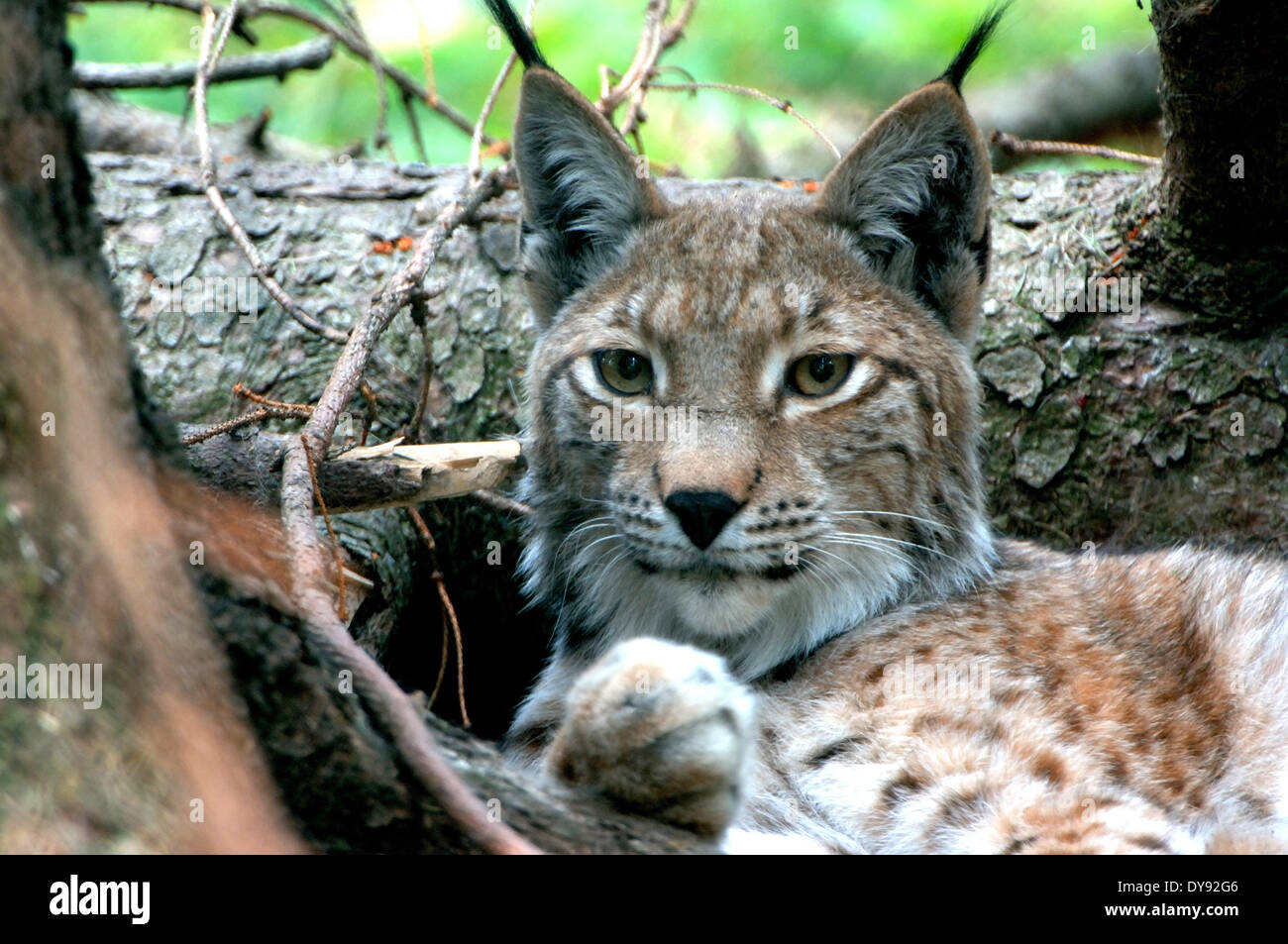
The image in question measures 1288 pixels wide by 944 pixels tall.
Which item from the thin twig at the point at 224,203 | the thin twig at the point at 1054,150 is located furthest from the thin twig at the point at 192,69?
the thin twig at the point at 1054,150

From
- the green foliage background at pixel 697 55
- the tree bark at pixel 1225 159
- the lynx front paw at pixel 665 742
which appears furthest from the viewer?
the green foliage background at pixel 697 55

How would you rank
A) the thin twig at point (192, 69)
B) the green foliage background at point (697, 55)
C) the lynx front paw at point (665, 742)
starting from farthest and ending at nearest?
the green foliage background at point (697, 55), the thin twig at point (192, 69), the lynx front paw at point (665, 742)

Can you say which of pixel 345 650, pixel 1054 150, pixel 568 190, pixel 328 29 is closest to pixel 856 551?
pixel 568 190

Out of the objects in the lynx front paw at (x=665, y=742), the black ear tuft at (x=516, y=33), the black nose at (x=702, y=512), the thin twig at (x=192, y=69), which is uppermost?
the thin twig at (x=192, y=69)

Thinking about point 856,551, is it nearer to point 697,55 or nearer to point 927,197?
point 927,197

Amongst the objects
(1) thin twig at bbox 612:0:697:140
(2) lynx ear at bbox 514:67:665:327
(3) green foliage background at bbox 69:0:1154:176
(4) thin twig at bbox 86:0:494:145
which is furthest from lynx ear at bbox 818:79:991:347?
(3) green foliage background at bbox 69:0:1154:176

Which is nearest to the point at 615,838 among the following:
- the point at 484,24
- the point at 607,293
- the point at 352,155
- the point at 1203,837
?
the point at 1203,837

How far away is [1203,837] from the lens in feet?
10.0

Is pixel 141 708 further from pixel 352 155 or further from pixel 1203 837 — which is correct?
pixel 352 155

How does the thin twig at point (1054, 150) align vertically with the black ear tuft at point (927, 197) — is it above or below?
above

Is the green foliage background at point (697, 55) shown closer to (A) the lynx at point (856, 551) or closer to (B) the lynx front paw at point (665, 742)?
(A) the lynx at point (856, 551)

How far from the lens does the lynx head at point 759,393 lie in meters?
3.29

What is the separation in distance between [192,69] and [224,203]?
179 centimetres
